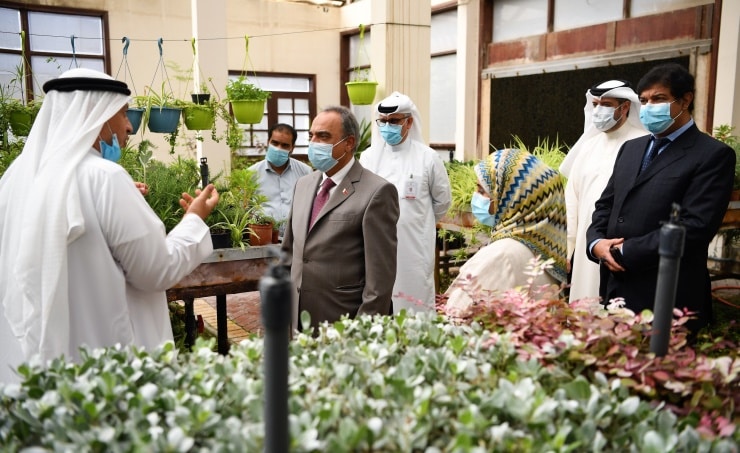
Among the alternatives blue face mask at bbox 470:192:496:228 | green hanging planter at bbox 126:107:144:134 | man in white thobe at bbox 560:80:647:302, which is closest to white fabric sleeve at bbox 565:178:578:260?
man in white thobe at bbox 560:80:647:302

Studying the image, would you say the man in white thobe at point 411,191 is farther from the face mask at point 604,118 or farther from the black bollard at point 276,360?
the black bollard at point 276,360

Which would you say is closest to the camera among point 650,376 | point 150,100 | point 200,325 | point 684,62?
point 650,376

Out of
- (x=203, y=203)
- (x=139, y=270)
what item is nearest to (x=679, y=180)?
(x=203, y=203)

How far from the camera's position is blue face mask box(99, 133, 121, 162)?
2422mm

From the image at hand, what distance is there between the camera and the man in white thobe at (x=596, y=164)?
3896 mm

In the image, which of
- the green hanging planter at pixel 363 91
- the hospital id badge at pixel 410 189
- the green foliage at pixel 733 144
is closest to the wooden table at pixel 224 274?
the hospital id badge at pixel 410 189

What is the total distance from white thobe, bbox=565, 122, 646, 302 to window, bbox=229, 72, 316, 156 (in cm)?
915

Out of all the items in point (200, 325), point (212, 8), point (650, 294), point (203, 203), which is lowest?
point (200, 325)

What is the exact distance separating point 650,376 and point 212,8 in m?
7.29

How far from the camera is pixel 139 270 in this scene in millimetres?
2230

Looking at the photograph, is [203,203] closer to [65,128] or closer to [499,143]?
[65,128]

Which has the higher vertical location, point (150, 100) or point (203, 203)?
point (150, 100)

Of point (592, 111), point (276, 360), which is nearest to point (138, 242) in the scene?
point (276, 360)

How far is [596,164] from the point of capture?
13.4 feet
